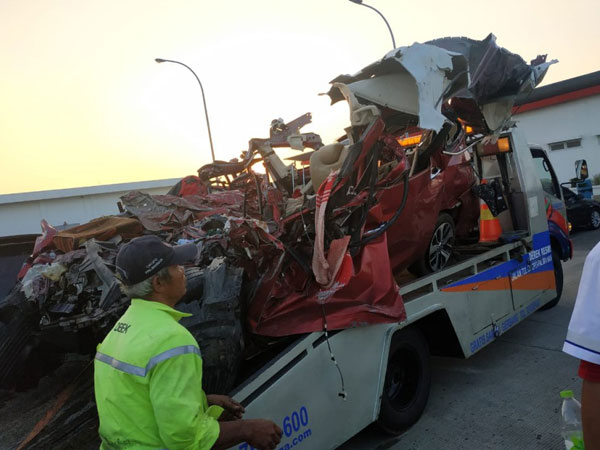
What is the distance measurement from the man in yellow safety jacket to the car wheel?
50.9 ft

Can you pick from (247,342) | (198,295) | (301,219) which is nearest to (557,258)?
(301,219)

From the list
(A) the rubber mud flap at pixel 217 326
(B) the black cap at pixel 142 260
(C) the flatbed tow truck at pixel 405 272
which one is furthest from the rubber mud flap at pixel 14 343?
(B) the black cap at pixel 142 260

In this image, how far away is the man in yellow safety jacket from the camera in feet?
5.66

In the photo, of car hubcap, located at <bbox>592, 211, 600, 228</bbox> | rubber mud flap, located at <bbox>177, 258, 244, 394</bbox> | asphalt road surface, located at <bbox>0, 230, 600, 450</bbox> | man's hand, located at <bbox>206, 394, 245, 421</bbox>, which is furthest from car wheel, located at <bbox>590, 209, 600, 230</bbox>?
man's hand, located at <bbox>206, 394, 245, 421</bbox>

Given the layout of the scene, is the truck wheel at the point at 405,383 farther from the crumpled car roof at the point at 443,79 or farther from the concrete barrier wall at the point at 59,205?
the concrete barrier wall at the point at 59,205

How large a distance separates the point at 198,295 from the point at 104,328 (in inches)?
24.5

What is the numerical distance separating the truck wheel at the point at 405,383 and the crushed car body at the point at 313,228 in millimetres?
604

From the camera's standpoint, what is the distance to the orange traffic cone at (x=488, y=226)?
5.54 m

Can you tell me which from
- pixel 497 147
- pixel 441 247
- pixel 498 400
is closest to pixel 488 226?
pixel 441 247

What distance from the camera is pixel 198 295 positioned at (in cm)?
284

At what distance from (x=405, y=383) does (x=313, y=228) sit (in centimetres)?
169

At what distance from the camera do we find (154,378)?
5.66 feet

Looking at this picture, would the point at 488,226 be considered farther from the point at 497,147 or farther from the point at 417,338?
the point at 417,338

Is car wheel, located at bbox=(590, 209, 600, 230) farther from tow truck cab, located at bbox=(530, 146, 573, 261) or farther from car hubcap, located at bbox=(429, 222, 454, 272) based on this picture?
car hubcap, located at bbox=(429, 222, 454, 272)
